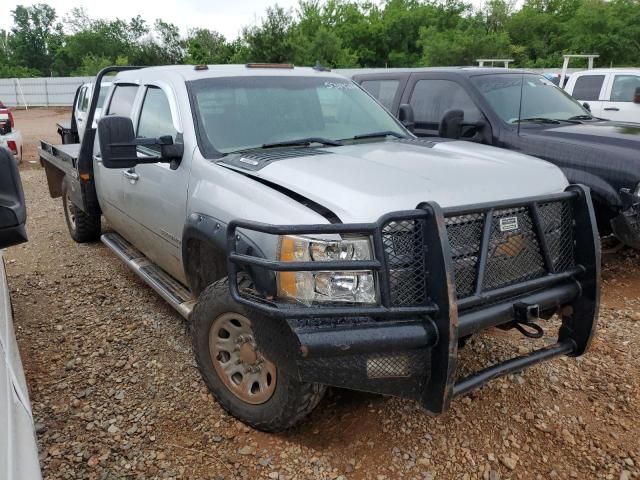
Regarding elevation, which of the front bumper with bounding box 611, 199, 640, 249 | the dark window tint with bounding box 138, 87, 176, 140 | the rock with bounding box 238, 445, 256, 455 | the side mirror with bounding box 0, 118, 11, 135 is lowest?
the rock with bounding box 238, 445, 256, 455

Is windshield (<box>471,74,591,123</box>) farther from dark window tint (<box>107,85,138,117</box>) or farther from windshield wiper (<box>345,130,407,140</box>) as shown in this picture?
dark window tint (<box>107,85,138,117</box>)

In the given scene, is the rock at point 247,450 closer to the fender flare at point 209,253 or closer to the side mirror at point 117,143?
the fender flare at point 209,253

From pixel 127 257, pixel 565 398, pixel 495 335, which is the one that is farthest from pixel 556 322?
pixel 127 257

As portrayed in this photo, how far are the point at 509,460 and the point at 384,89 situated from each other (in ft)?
16.7

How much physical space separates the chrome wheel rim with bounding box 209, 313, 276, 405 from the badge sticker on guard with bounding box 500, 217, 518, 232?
1299 millimetres

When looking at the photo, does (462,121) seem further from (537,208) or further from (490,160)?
(537,208)

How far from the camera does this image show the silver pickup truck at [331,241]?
2336 millimetres

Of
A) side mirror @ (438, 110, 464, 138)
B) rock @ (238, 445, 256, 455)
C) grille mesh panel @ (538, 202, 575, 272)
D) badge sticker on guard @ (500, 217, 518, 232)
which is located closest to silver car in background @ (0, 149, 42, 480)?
rock @ (238, 445, 256, 455)

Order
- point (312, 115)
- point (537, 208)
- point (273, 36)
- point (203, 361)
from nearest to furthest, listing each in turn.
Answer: point (537, 208), point (203, 361), point (312, 115), point (273, 36)

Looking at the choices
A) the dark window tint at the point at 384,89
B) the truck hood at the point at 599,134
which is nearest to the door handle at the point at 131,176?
the dark window tint at the point at 384,89

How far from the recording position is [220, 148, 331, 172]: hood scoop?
3053 millimetres

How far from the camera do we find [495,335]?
12.9ft

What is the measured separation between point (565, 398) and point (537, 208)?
120 centimetres

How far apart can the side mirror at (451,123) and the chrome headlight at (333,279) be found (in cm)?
331
